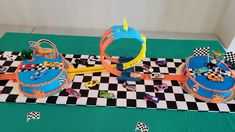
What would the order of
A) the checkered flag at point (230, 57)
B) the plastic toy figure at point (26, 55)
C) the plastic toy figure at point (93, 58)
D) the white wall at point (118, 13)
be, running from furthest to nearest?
1. the white wall at point (118, 13)
2. the plastic toy figure at point (93, 58)
3. the checkered flag at point (230, 57)
4. the plastic toy figure at point (26, 55)

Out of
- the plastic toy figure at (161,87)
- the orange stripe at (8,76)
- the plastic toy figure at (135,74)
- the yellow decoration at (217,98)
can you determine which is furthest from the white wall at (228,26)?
the orange stripe at (8,76)

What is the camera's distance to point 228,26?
224 cm

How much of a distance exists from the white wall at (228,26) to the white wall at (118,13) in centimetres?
10

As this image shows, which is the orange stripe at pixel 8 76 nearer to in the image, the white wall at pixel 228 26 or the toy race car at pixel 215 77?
the toy race car at pixel 215 77

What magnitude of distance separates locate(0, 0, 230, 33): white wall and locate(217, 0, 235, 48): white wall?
10cm

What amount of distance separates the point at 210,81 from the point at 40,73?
1187 mm

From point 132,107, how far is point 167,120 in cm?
24

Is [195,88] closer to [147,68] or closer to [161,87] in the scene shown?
[161,87]

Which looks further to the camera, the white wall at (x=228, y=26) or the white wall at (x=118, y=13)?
the white wall at (x=118, y=13)

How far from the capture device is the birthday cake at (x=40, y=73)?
1.44m

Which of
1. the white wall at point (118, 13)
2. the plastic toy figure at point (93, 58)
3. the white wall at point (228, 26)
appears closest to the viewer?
the plastic toy figure at point (93, 58)

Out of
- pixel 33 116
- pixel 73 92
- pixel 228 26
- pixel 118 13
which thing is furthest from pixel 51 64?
pixel 228 26

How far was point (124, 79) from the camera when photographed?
163 cm

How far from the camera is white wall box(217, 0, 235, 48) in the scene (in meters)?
2.16
